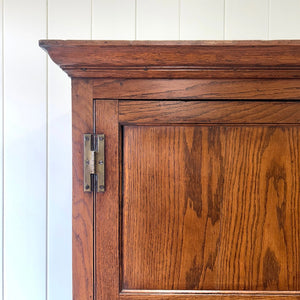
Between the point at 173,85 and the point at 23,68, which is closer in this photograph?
the point at 173,85

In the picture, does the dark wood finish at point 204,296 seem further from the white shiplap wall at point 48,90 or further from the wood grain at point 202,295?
the white shiplap wall at point 48,90

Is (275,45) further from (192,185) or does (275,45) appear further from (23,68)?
(23,68)

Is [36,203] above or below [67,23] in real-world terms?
below

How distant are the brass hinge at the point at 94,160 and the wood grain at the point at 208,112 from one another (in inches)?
2.2

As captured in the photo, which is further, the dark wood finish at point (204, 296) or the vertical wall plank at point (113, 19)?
the vertical wall plank at point (113, 19)

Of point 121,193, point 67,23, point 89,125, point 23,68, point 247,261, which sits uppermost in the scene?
point 67,23

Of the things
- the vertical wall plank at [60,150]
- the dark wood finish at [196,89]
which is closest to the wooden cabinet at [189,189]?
the dark wood finish at [196,89]

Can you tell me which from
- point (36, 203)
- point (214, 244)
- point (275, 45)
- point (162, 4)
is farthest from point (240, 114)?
point (36, 203)

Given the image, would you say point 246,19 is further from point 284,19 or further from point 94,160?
point 94,160

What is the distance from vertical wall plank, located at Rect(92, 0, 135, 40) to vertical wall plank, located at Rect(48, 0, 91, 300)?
3cm

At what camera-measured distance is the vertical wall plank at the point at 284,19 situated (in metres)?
0.94

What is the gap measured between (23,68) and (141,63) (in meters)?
0.60

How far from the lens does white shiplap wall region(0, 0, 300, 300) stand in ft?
3.06

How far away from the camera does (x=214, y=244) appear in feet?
1.73
